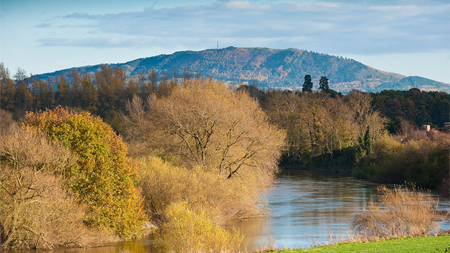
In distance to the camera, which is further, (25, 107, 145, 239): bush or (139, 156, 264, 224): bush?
(139, 156, 264, 224): bush

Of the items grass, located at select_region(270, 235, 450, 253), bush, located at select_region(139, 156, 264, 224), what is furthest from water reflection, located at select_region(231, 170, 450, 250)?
grass, located at select_region(270, 235, 450, 253)

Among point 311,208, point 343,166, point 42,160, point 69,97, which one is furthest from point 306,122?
point 42,160

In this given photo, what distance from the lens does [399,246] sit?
20781 mm

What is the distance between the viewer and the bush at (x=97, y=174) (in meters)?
27.1

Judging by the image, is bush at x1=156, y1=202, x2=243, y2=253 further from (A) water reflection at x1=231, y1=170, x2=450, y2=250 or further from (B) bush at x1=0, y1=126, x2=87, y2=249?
(B) bush at x1=0, y1=126, x2=87, y2=249

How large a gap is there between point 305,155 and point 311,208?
40709 mm

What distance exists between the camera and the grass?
19.7 metres

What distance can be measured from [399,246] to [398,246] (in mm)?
40

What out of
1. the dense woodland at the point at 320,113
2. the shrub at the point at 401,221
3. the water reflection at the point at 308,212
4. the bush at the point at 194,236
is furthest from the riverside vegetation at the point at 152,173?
the dense woodland at the point at 320,113

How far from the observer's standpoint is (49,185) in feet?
80.2

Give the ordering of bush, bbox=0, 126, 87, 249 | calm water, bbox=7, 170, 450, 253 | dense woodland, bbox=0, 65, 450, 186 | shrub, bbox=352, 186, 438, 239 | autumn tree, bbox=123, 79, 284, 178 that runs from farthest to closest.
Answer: dense woodland, bbox=0, 65, 450, 186
autumn tree, bbox=123, 79, 284, 178
calm water, bbox=7, 170, 450, 253
shrub, bbox=352, 186, 438, 239
bush, bbox=0, 126, 87, 249

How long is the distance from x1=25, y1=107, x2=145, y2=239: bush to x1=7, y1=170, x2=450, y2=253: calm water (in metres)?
1.53

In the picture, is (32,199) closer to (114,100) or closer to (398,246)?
(398,246)

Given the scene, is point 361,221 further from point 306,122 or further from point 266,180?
point 306,122
